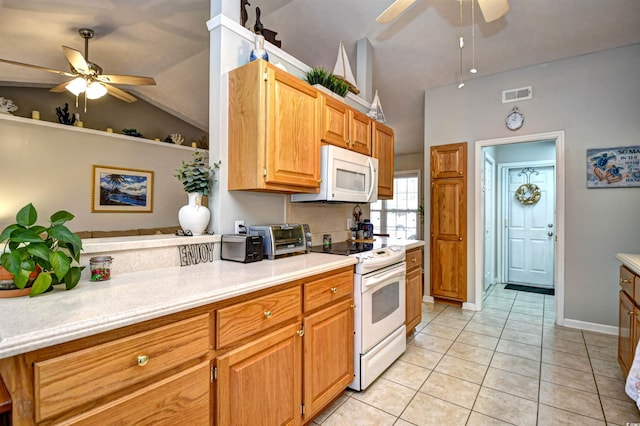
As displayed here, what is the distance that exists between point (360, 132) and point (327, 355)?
1.87 metres

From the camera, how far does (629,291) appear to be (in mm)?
2070

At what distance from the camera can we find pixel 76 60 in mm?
2871

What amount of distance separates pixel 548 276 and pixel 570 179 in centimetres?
244

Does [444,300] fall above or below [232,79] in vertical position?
below

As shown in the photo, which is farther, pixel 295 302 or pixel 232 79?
pixel 232 79

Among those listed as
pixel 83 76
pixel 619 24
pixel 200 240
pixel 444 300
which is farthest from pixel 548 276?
pixel 83 76

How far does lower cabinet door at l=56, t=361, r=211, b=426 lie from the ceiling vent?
4101 mm

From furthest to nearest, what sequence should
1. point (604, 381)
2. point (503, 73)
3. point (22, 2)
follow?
1. point (503, 73)
2. point (22, 2)
3. point (604, 381)

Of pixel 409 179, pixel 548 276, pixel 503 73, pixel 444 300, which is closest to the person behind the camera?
pixel 503 73

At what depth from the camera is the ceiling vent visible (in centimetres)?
355

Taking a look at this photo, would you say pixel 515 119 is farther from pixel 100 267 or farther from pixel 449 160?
pixel 100 267

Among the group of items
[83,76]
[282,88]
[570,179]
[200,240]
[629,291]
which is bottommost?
[629,291]

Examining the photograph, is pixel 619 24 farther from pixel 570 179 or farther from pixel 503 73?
pixel 570 179

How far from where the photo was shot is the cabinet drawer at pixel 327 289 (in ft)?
5.54
